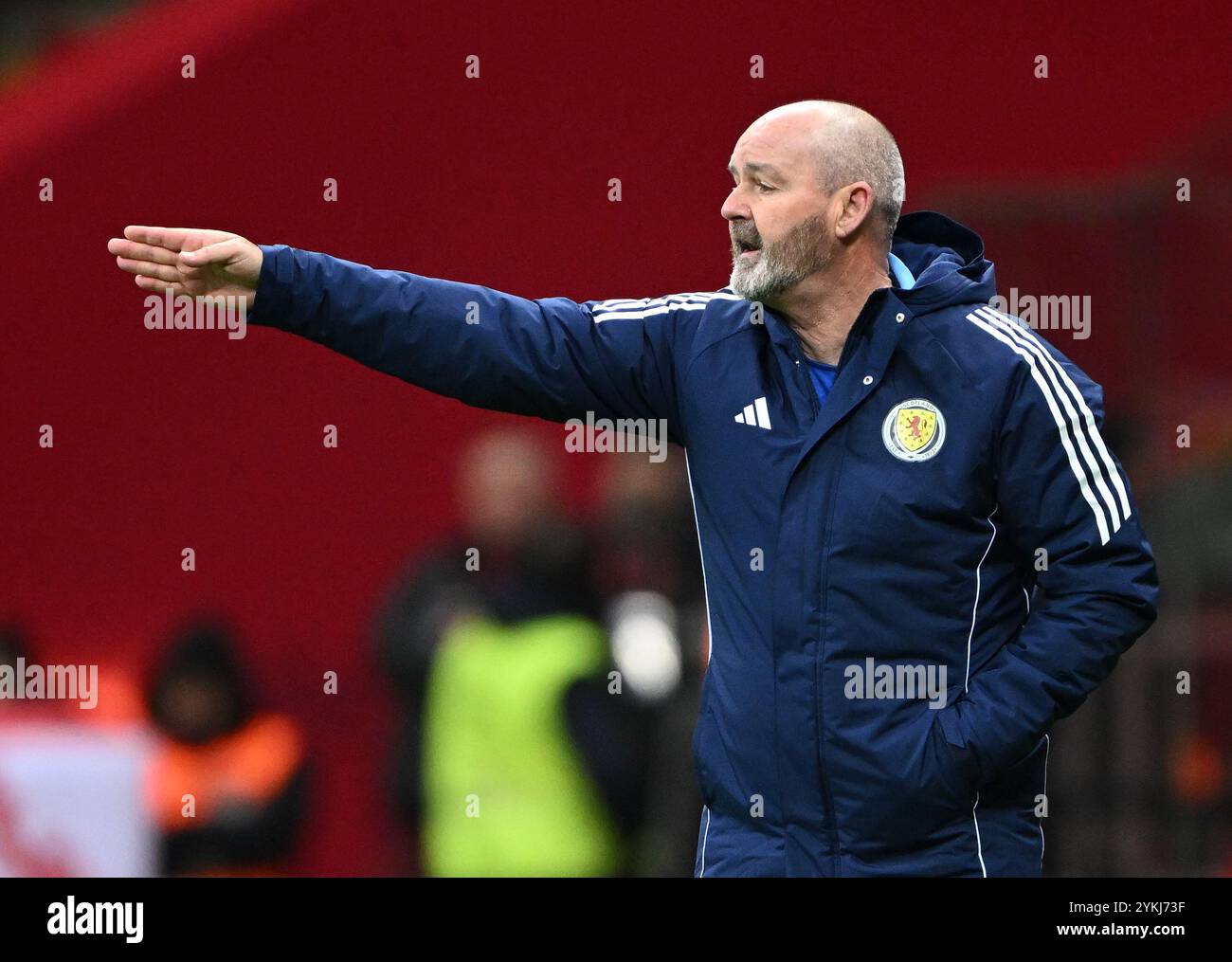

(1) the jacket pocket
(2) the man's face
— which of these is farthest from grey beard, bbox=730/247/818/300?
(1) the jacket pocket

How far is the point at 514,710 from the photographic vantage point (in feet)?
18.7

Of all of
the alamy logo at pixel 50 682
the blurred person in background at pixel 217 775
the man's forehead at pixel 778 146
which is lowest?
the blurred person in background at pixel 217 775

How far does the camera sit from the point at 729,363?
3.40 metres

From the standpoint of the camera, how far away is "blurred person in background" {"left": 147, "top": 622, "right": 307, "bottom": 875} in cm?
595

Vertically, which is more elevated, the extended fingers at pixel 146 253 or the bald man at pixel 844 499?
the extended fingers at pixel 146 253

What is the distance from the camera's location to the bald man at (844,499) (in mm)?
3213

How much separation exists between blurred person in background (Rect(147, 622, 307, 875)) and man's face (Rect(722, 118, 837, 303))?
3.15m

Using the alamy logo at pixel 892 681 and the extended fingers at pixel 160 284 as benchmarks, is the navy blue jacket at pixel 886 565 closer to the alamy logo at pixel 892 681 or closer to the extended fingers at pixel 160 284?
the alamy logo at pixel 892 681

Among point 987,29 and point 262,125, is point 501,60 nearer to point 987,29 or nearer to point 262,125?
point 262,125

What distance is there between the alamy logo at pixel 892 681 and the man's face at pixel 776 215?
663 millimetres

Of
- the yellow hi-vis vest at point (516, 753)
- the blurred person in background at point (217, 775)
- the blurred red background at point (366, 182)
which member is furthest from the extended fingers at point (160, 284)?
the blurred red background at point (366, 182)

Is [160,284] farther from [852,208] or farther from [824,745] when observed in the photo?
[824,745]
